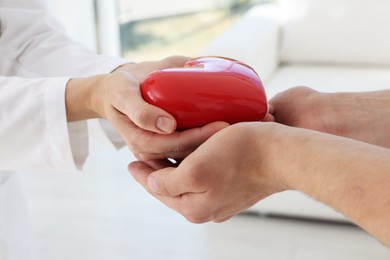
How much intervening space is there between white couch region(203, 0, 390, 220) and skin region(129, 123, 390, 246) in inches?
50.7

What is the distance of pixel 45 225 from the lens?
2.08 meters

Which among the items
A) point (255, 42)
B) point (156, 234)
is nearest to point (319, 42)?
point (255, 42)

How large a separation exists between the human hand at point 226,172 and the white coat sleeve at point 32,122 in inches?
9.2

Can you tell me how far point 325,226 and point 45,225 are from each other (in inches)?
38.4

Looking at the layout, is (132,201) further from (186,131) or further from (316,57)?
(186,131)

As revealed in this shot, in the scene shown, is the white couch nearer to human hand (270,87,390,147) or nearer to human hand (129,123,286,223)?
human hand (270,87,390,147)

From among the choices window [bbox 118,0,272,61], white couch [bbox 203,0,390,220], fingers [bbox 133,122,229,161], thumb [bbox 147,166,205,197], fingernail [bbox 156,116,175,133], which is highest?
fingernail [bbox 156,116,175,133]

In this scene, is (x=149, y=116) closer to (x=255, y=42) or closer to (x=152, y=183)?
(x=152, y=183)

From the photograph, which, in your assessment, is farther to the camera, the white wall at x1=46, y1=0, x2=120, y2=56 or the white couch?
the white wall at x1=46, y1=0, x2=120, y2=56

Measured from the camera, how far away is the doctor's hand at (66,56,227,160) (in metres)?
0.85

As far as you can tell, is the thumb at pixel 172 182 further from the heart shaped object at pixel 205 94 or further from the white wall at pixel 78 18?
the white wall at pixel 78 18

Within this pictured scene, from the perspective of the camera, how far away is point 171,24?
3354 millimetres

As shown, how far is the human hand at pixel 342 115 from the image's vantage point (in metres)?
1.04

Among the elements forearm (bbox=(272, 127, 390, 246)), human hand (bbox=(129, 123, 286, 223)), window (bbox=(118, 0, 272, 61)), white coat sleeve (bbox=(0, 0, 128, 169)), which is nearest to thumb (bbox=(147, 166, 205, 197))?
human hand (bbox=(129, 123, 286, 223))
